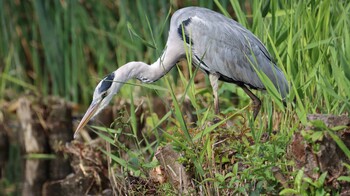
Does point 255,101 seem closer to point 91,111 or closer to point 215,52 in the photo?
point 215,52

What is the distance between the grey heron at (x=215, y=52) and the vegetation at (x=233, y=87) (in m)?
0.11

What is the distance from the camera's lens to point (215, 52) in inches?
261

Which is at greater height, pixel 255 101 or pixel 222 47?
pixel 222 47

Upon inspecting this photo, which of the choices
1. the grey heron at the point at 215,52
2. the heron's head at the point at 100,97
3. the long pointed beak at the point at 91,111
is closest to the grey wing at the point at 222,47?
the grey heron at the point at 215,52

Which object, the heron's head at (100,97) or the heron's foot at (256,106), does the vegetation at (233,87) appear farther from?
the heron's head at (100,97)

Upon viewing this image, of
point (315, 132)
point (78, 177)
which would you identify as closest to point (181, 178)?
point (315, 132)

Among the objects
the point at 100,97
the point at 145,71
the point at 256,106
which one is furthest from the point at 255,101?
the point at 100,97

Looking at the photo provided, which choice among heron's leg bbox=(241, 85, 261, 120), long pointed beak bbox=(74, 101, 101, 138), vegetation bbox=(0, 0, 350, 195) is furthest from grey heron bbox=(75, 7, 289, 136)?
long pointed beak bbox=(74, 101, 101, 138)

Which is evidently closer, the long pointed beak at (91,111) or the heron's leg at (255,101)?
the long pointed beak at (91,111)

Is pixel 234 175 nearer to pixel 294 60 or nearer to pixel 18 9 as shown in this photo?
pixel 294 60

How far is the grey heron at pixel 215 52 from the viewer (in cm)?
637

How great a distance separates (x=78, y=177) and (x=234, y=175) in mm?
2660

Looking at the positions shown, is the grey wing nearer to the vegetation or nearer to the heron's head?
the vegetation

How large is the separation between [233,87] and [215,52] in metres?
0.69
